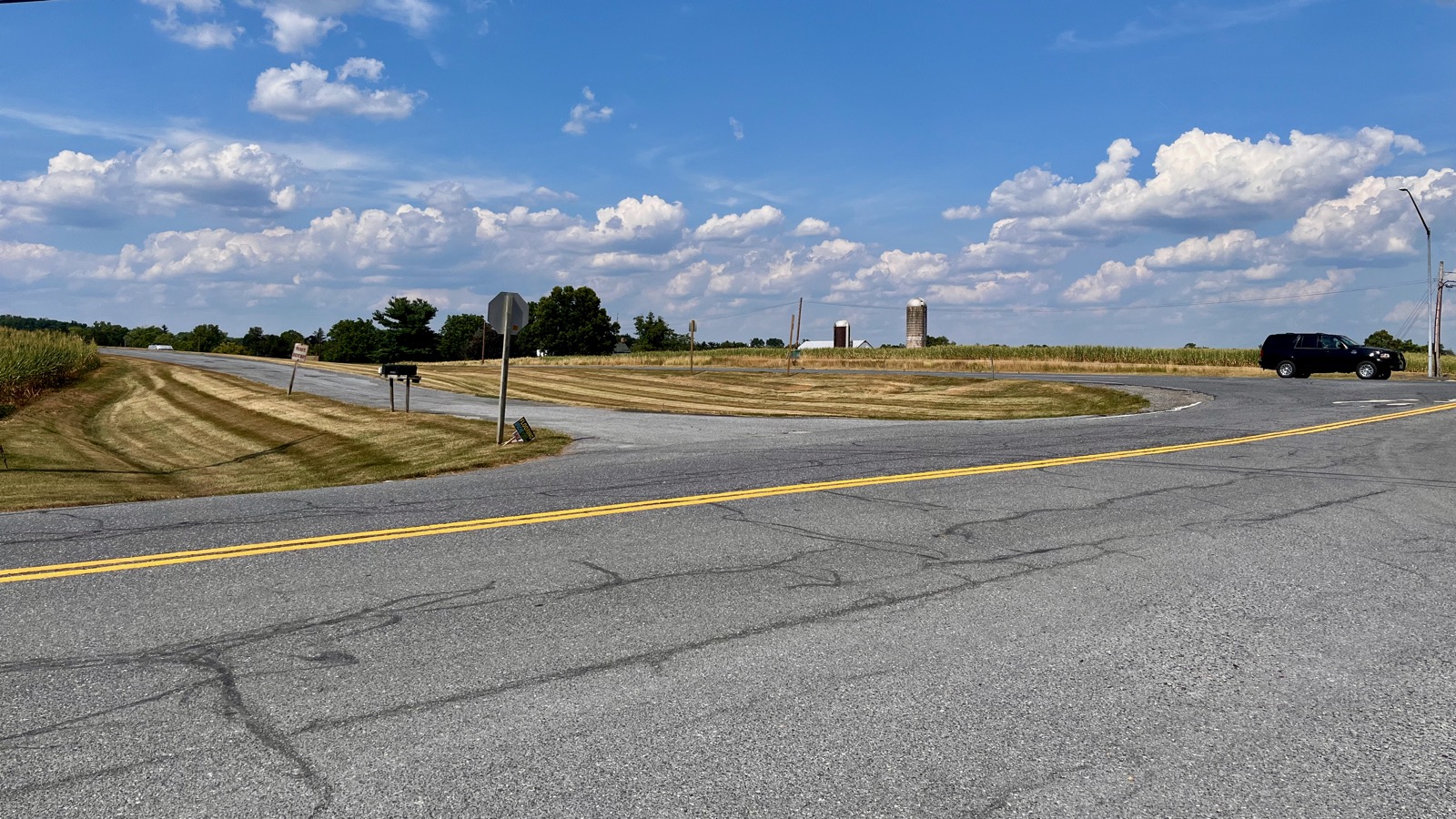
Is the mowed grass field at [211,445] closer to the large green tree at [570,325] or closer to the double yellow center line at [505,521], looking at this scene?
the double yellow center line at [505,521]

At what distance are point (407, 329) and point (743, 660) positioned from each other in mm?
131343

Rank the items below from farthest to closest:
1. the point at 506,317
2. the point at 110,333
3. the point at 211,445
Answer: the point at 110,333, the point at 211,445, the point at 506,317

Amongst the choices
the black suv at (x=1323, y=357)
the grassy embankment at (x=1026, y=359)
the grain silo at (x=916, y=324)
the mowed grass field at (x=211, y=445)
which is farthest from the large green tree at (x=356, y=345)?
the black suv at (x=1323, y=357)

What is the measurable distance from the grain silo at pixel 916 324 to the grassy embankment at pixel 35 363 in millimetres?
63165

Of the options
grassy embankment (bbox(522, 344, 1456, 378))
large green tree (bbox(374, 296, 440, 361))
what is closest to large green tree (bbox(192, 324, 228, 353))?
large green tree (bbox(374, 296, 440, 361))

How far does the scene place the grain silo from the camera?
88.0 meters

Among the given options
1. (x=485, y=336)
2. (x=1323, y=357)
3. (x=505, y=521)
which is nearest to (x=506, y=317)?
(x=505, y=521)

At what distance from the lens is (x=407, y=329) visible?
420 feet

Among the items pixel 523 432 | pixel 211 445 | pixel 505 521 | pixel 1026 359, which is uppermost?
pixel 1026 359

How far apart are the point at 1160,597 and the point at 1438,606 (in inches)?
66.6

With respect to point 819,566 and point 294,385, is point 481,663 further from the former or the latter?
point 294,385

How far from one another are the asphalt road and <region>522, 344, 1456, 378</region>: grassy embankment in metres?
45.8

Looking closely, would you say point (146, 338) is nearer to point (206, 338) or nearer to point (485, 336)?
point (206, 338)

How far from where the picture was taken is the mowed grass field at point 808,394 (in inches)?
1136
